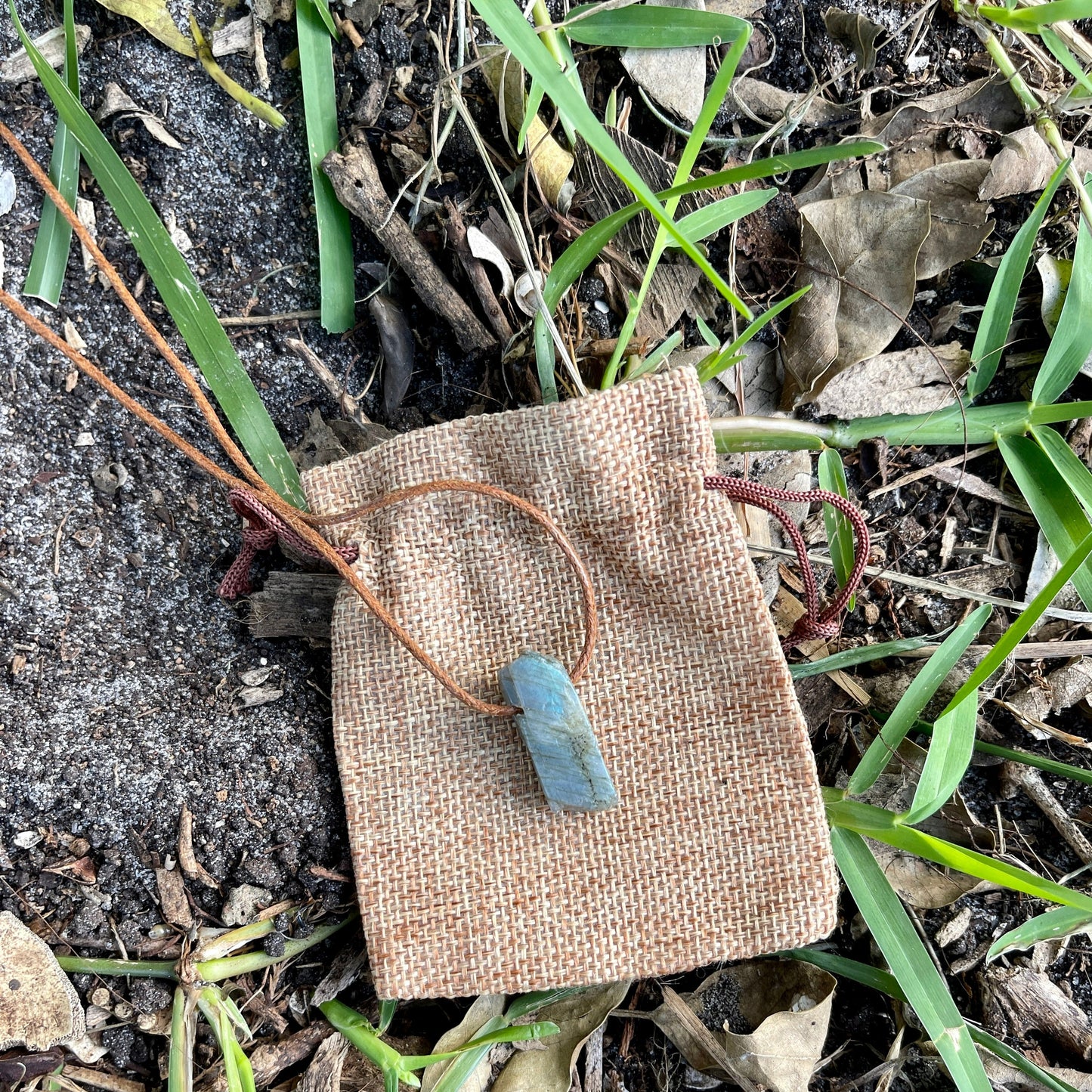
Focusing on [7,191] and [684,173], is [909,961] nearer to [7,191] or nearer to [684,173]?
[684,173]

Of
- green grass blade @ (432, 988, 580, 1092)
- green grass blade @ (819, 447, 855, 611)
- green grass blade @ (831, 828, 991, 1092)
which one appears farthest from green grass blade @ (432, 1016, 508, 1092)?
green grass blade @ (819, 447, 855, 611)

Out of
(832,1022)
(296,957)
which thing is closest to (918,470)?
(832,1022)

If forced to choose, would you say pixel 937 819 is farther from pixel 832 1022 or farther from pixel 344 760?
pixel 344 760

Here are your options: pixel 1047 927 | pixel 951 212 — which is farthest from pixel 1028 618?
pixel 951 212

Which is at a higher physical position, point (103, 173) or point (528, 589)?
point (103, 173)

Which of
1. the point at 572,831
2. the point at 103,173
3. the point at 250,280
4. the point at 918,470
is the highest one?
the point at 103,173

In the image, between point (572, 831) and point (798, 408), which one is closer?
point (572, 831)
